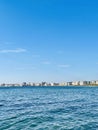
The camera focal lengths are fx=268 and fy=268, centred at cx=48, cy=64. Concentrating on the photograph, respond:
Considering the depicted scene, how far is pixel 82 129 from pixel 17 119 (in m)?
8.48

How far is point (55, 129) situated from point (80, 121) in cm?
491

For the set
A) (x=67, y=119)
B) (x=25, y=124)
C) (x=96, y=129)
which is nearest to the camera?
(x=96, y=129)

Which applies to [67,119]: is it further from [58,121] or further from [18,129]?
[18,129]

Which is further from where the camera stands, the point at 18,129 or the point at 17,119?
the point at 17,119

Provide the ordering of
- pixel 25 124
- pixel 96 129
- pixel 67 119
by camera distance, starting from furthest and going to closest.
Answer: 1. pixel 67 119
2. pixel 25 124
3. pixel 96 129

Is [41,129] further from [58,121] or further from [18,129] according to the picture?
[58,121]

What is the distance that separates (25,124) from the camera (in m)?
26.3

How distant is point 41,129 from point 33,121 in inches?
168

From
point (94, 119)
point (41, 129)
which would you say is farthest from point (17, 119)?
point (94, 119)

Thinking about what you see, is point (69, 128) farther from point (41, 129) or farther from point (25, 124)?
point (25, 124)

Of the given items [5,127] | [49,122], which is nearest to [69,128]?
[49,122]

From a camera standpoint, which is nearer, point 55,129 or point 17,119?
point 55,129

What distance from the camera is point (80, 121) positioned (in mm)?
27609

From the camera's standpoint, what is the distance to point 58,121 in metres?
27.5
